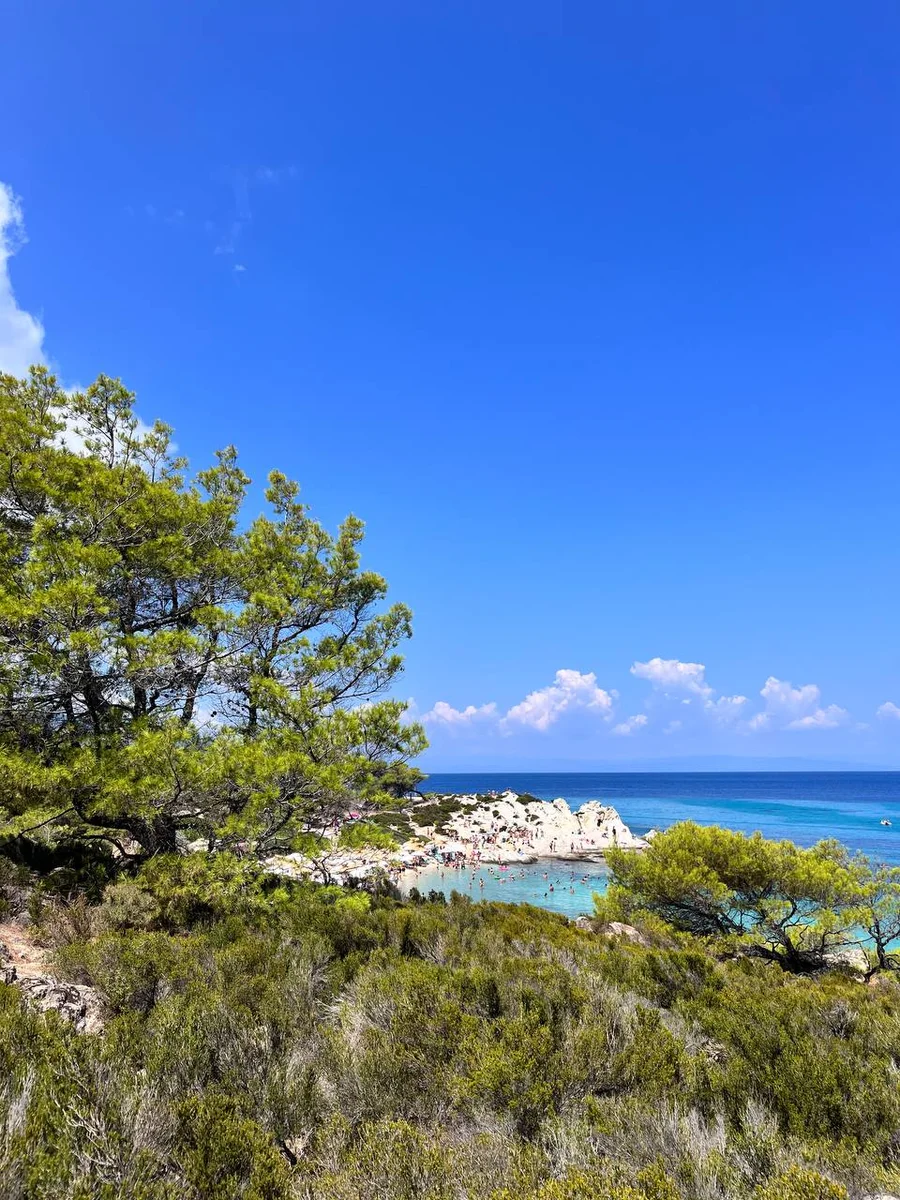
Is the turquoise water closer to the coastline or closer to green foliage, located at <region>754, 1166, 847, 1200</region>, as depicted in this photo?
the coastline

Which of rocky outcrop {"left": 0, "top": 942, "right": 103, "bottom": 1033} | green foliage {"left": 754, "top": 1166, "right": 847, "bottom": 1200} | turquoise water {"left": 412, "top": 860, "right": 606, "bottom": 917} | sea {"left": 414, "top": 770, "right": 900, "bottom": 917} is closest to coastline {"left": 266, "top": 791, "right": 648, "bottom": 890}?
turquoise water {"left": 412, "top": 860, "right": 606, "bottom": 917}

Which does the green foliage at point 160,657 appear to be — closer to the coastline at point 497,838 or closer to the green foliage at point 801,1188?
the green foliage at point 801,1188

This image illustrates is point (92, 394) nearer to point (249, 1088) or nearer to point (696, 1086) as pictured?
point (249, 1088)

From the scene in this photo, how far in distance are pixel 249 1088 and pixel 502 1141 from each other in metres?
1.60

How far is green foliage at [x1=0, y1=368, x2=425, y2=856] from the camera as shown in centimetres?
848

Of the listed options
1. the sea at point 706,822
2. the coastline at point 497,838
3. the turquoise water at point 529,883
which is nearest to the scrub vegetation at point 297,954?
the sea at point 706,822

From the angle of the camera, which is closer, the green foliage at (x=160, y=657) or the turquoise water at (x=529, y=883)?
the green foliage at (x=160, y=657)

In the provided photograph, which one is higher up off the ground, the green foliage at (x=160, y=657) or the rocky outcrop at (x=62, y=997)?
the green foliage at (x=160, y=657)

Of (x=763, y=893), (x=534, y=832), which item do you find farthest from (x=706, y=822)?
(x=763, y=893)

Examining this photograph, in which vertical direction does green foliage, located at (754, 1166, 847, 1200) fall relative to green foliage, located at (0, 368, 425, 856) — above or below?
below

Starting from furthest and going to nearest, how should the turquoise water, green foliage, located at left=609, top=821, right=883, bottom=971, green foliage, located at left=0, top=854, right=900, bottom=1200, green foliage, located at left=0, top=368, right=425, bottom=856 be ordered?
the turquoise water, green foliage, located at left=609, top=821, right=883, bottom=971, green foliage, located at left=0, top=368, right=425, bottom=856, green foliage, located at left=0, top=854, right=900, bottom=1200

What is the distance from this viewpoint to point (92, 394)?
448 inches

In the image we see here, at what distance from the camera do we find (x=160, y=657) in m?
9.13

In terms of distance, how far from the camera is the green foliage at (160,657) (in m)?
8.48
